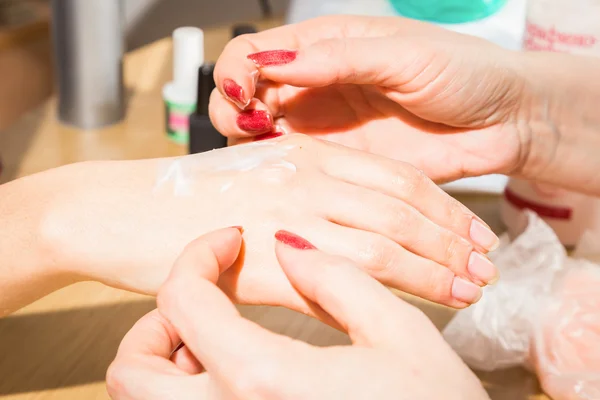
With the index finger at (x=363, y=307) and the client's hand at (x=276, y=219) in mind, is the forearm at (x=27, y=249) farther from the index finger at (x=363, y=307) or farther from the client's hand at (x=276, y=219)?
the index finger at (x=363, y=307)

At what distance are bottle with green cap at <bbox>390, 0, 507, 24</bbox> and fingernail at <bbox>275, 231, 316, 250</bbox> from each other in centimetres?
73

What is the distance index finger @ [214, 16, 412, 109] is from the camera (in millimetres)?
708

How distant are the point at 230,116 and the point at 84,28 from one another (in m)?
0.42

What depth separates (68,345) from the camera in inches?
29.6

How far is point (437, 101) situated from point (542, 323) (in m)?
0.25

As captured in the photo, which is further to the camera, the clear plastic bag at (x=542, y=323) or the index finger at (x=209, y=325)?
the clear plastic bag at (x=542, y=323)

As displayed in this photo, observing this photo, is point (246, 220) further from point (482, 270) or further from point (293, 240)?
point (482, 270)

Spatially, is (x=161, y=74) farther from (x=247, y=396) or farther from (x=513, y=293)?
(x=247, y=396)

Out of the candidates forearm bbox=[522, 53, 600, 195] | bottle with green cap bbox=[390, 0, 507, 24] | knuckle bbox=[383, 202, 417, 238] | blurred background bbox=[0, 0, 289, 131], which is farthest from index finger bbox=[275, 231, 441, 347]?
blurred background bbox=[0, 0, 289, 131]

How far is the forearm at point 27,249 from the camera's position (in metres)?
0.67

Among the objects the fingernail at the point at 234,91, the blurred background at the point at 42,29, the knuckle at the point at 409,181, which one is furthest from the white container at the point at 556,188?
the blurred background at the point at 42,29

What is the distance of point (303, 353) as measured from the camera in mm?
453

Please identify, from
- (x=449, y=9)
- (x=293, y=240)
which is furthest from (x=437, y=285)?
(x=449, y=9)

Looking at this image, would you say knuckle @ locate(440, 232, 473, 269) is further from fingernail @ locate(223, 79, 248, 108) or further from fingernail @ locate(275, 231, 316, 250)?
fingernail @ locate(223, 79, 248, 108)
